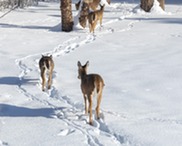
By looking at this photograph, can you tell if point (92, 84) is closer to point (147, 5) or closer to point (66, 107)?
point (66, 107)

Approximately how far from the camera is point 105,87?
10.0 m

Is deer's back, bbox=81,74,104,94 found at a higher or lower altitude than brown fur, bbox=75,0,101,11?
higher

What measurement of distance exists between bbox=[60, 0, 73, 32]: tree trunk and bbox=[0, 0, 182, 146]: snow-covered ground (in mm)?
420

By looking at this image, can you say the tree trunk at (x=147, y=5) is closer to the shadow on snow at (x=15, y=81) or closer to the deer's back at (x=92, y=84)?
the shadow on snow at (x=15, y=81)

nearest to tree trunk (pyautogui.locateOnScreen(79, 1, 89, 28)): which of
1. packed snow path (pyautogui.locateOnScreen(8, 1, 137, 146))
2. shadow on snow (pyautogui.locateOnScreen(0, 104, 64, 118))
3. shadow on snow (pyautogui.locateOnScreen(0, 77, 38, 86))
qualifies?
packed snow path (pyautogui.locateOnScreen(8, 1, 137, 146))

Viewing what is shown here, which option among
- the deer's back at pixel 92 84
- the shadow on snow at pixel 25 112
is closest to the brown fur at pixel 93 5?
the shadow on snow at pixel 25 112

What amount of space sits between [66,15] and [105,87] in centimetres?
948

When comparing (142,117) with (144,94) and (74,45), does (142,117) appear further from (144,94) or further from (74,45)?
(74,45)

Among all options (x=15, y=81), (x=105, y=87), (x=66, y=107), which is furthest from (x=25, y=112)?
(x=15, y=81)

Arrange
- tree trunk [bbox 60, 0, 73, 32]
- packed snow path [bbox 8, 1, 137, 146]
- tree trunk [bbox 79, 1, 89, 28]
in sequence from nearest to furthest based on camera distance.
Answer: packed snow path [bbox 8, 1, 137, 146], tree trunk [bbox 60, 0, 73, 32], tree trunk [bbox 79, 1, 89, 28]

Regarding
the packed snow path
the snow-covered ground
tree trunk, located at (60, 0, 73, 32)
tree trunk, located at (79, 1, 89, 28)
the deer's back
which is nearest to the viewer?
the packed snow path

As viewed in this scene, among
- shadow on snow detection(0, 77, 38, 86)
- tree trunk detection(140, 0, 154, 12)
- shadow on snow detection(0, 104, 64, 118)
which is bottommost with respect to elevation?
shadow on snow detection(0, 77, 38, 86)

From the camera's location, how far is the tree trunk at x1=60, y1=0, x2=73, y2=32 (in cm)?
1889

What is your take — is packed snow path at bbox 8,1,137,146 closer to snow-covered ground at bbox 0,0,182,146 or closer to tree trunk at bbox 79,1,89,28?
snow-covered ground at bbox 0,0,182,146
